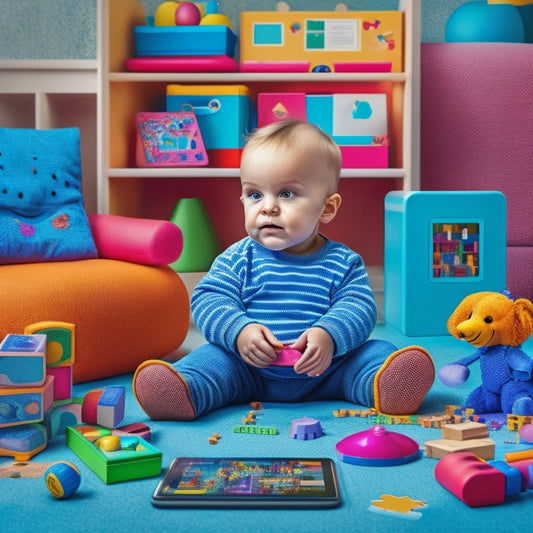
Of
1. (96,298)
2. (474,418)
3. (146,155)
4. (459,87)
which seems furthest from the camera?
(459,87)

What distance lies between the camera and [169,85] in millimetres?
2203

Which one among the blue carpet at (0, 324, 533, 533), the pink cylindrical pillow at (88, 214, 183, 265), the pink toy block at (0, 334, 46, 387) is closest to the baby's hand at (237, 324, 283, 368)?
the blue carpet at (0, 324, 533, 533)

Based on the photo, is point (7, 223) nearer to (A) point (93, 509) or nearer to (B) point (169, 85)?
(B) point (169, 85)

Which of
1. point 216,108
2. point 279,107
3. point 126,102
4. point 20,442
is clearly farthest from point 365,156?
point 20,442

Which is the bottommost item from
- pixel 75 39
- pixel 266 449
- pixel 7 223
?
pixel 266 449

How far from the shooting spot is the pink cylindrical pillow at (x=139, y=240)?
1654 mm

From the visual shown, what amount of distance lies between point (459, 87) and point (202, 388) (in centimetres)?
147

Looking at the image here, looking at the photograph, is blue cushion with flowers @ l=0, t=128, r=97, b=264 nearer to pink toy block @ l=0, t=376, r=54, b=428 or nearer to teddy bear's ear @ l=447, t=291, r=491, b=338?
pink toy block @ l=0, t=376, r=54, b=428

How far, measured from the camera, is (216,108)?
2170 millimetres

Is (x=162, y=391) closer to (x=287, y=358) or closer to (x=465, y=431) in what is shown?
(x=287, y=358)

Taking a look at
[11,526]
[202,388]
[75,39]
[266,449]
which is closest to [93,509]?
[11,526]

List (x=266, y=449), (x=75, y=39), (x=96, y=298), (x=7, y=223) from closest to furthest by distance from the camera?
(x=266, y=449) < (x=96, y=298) < (x=7, y=223) < (x=75, y=39)

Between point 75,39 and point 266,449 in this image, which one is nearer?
point 266,449

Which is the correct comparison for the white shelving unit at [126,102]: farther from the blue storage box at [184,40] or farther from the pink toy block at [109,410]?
the pink toy block at [109,410]
